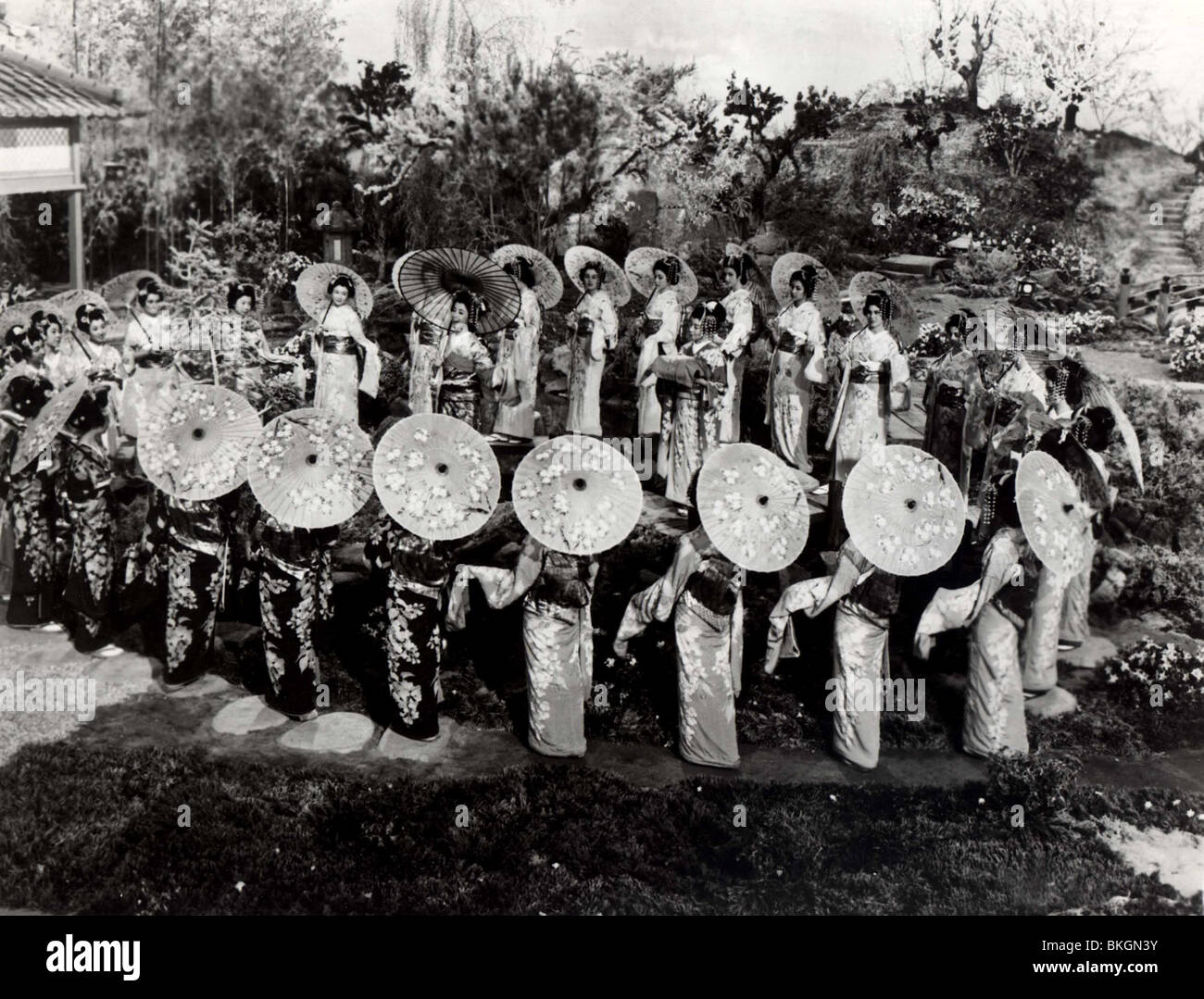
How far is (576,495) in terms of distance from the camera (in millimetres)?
6309

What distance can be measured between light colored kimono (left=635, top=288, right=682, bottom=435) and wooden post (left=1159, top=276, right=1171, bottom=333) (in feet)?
12.6

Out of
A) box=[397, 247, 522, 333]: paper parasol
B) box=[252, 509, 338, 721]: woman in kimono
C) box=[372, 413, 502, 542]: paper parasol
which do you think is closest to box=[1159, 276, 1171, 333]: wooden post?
box=[397, 247, 522, 333]: paper parasol

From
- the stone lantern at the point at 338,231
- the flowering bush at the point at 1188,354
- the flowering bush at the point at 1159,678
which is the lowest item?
the flowering bush at the point at 1159,678

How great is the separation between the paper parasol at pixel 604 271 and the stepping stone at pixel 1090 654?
15.3 feet

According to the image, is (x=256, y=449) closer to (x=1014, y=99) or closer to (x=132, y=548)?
(x=132, y=548)

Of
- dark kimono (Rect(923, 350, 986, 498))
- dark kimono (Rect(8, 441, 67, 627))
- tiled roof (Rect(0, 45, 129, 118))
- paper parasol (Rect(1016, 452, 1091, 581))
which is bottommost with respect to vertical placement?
dark kimono (Rect(8, 441, 67, 627))

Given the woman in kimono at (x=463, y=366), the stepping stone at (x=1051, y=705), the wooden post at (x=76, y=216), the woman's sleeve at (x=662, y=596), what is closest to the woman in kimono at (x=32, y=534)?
the woman in kimono at (x=463, y=366)

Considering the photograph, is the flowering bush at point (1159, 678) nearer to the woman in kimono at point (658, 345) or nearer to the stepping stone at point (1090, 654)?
the stepping stone at point (1090, 654)

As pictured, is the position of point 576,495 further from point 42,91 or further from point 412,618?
point 42,91

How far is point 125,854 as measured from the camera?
20.3 feet

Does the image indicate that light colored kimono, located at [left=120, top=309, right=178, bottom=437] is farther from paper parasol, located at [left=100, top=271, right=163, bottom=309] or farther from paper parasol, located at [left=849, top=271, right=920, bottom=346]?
paper parasol, located at [left=849, top=271, right=920, bottom=346]

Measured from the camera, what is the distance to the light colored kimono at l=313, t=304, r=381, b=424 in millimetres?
9234

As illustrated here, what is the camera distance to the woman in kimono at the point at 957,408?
28.1ft

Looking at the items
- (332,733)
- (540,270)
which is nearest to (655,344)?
(540,270)
